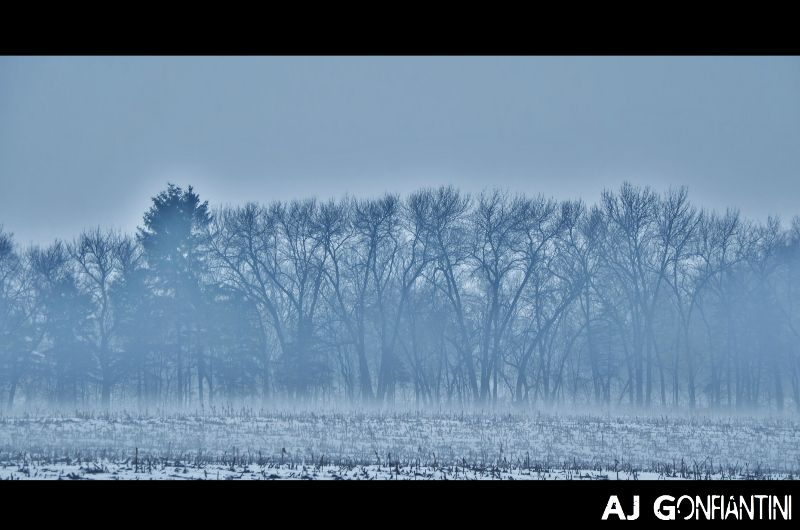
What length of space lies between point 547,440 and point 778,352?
3543cm

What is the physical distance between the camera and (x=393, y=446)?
71.0ft

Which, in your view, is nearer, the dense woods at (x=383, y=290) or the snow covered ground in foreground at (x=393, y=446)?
the snow covered ground in foreground at (x=393, y=446)

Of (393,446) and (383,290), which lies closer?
(393,446)

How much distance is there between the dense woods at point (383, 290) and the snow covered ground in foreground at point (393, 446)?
20.8 m

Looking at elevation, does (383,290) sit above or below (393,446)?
above

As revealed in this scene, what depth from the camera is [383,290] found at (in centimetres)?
5291

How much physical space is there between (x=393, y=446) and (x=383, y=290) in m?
31.5

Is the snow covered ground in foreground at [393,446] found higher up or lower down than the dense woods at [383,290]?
lower down

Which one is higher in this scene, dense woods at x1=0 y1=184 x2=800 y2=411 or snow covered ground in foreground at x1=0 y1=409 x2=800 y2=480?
dense woods at x1=0 y1=184 x2=800 y2=411

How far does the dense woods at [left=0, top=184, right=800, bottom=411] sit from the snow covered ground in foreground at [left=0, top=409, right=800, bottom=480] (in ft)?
68.4

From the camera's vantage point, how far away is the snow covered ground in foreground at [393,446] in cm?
1507

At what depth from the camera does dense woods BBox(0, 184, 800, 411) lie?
4862cm
